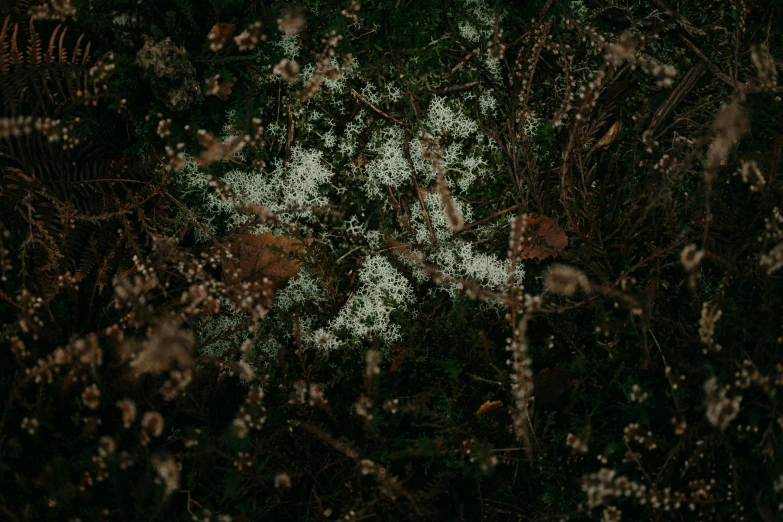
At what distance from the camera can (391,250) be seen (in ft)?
9.80

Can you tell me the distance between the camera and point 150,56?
8.89 feet

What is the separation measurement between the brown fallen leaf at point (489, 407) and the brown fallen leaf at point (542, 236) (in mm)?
754

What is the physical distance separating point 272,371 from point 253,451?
39 cm

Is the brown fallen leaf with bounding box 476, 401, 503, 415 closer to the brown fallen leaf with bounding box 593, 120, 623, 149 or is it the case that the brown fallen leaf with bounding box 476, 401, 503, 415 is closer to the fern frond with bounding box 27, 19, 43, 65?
the brown fallen leaf with bounding box 593, 120, 623, 149

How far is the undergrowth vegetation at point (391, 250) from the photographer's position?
2.55m

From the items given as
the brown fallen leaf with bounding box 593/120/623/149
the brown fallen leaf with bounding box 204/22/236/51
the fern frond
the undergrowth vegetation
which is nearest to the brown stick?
the undergrowth vegetation

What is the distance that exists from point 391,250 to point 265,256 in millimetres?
667

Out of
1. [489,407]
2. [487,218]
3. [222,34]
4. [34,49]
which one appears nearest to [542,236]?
[487,218]

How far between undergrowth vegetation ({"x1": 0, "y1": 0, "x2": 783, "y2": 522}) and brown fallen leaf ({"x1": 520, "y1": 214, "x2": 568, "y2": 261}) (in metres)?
0.02

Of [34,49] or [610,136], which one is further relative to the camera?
[610,136]

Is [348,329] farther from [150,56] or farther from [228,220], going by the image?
[150,56]

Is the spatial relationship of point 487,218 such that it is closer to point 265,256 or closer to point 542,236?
point 542,236

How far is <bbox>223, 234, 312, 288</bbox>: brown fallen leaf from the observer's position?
2914mm

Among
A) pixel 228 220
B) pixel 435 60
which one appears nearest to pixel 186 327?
pixel 228 220
